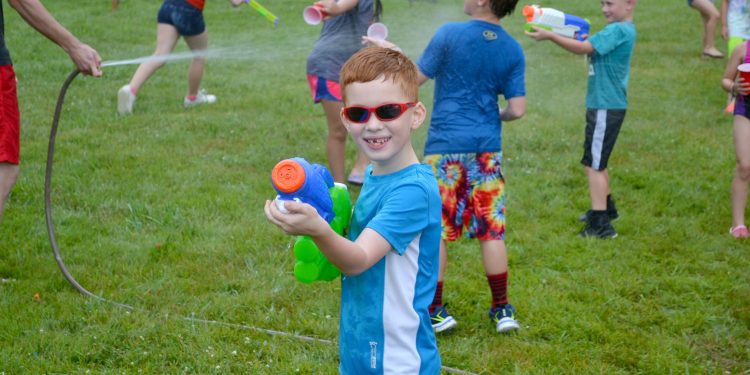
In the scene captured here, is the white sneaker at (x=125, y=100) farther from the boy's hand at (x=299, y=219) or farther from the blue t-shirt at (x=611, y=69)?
the boy's hand at (x=299, y=219)

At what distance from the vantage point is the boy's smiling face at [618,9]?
569 centimetres

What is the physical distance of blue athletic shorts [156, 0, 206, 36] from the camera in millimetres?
8836

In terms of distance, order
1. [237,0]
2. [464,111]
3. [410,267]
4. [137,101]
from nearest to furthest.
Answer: [410,267], [464,111], [237,0], [137,101]

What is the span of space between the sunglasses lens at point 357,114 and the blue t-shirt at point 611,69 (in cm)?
364

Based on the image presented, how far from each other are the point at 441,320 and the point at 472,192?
0.71m

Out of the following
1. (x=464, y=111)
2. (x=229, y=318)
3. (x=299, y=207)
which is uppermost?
(x=299, y=207)

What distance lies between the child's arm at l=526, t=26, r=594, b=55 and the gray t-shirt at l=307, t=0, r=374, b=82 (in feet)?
4.91

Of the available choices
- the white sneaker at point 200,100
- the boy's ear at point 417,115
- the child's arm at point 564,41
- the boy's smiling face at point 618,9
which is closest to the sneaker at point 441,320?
the child's arm at point 564,41

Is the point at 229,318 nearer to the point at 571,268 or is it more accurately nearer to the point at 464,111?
the point at 464,111

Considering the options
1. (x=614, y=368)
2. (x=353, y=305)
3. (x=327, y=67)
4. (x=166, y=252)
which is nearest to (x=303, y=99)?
(x=327, y=67)

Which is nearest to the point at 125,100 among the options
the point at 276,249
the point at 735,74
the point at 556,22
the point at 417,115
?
the point at 276,249

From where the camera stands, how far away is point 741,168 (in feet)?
19.4

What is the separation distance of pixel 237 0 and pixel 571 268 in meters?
4.76

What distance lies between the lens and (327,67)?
6348 mm
